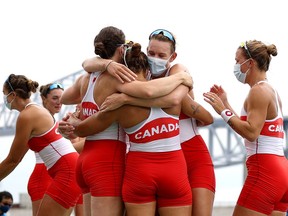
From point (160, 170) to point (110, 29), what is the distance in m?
1.31

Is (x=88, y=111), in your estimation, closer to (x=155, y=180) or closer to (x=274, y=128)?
(x=155, y=180)

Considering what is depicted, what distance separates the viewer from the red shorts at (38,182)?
427 inches

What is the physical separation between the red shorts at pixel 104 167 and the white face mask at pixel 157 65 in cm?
69

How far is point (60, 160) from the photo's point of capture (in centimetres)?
983

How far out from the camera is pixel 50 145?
9750mm

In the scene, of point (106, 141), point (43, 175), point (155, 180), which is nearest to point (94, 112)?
point (106, 141)

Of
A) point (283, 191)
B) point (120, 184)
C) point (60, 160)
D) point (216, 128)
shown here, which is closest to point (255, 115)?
point (283, 191)

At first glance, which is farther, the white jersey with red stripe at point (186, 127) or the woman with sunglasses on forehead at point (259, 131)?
the white jersey with red stripe at point (186, 127)

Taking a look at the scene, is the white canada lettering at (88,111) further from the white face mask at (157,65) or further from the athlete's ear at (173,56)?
the athlete's ear at (173,56)

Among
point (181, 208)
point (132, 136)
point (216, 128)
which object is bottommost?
point (216, 128)

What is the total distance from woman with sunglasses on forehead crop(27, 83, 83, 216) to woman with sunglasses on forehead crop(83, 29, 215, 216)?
2.42 meters

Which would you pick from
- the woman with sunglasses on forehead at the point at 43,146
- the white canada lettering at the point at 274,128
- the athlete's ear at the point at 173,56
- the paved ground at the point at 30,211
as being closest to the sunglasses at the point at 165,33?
the athlete's ear at the point at 173,56

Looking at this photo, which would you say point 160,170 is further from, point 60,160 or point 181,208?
point 60,160

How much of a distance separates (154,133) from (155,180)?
1.29 feet
